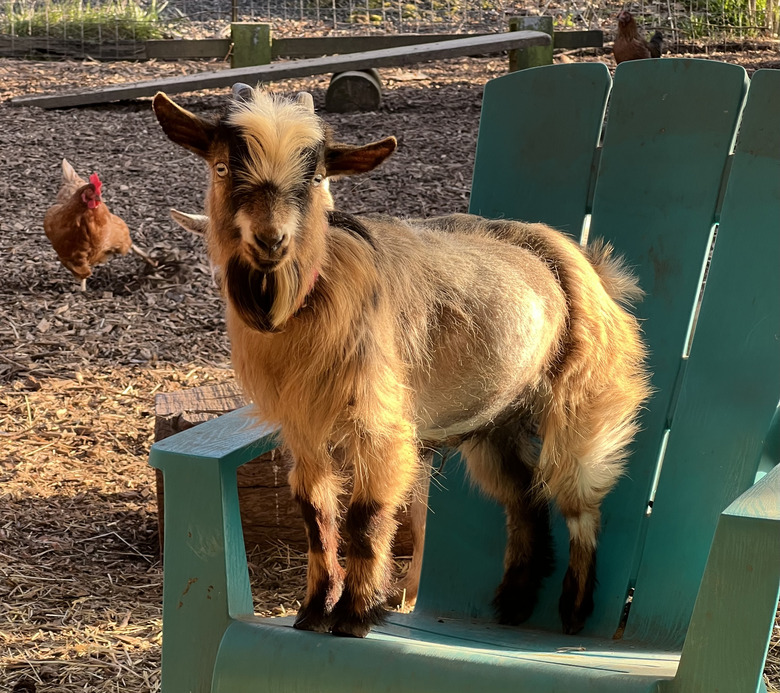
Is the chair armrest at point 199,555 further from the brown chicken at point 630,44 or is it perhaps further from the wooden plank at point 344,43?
the wooden plank at point 344,43

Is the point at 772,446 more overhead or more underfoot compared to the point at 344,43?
more underfoot

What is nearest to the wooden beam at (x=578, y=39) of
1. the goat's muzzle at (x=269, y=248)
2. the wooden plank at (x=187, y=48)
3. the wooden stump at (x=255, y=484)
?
the wooden plank at (x=187, y=48)

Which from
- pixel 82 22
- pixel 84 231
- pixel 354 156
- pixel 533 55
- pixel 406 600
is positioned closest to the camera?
pixel 354 156

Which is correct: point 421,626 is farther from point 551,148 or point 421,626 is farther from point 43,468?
point 43,468

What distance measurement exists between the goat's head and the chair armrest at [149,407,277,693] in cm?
37

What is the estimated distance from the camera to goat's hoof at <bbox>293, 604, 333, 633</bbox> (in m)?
1.86

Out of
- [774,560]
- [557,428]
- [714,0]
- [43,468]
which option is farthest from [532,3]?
[774,560]

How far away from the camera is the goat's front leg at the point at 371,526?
1.79 metres

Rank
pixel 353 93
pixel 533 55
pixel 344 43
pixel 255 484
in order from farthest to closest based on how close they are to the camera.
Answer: pixel 344 43, pixel 533 55, pixel 353 93, pixel 255 484

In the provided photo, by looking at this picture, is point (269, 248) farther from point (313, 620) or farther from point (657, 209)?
point (657, 209)

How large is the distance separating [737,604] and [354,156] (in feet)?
2.98

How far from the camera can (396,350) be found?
1796mm

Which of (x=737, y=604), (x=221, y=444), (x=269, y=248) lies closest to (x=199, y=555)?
(x=221, y=444)

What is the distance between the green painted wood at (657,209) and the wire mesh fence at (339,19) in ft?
22.1
